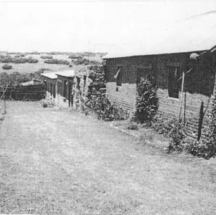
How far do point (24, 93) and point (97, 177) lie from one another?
23877 mm

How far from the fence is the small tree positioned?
60.2 feet

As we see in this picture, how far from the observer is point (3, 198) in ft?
19.8

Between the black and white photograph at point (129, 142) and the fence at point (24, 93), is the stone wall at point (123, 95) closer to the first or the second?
the black and white photograph at point (129, 142)

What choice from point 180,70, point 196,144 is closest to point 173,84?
point 180,70

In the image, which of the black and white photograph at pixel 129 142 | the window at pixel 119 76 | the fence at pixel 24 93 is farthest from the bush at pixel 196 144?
the fence at pixel 24 93

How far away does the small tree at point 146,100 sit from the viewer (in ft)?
44.3

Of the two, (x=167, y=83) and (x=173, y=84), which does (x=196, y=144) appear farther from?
(x=167, y=83)

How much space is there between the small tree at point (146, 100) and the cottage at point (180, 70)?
1.07 ft

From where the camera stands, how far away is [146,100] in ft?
45.3

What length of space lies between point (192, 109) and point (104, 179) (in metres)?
5.15

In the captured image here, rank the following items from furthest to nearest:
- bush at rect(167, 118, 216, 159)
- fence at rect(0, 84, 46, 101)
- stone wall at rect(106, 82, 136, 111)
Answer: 1. fence at rect(0, 84, 46, 101)
2. stone wall at rect(106, 82, 136, 111)
3. bush at rect(167, 118, 216, 159)

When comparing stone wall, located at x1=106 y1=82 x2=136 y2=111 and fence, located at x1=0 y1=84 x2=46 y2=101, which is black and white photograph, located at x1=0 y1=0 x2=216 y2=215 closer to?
stone wall, located at x1=106 y1=82 x2=136 y2=111

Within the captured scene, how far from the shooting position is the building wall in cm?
1033

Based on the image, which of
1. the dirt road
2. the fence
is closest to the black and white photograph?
the dirt road
